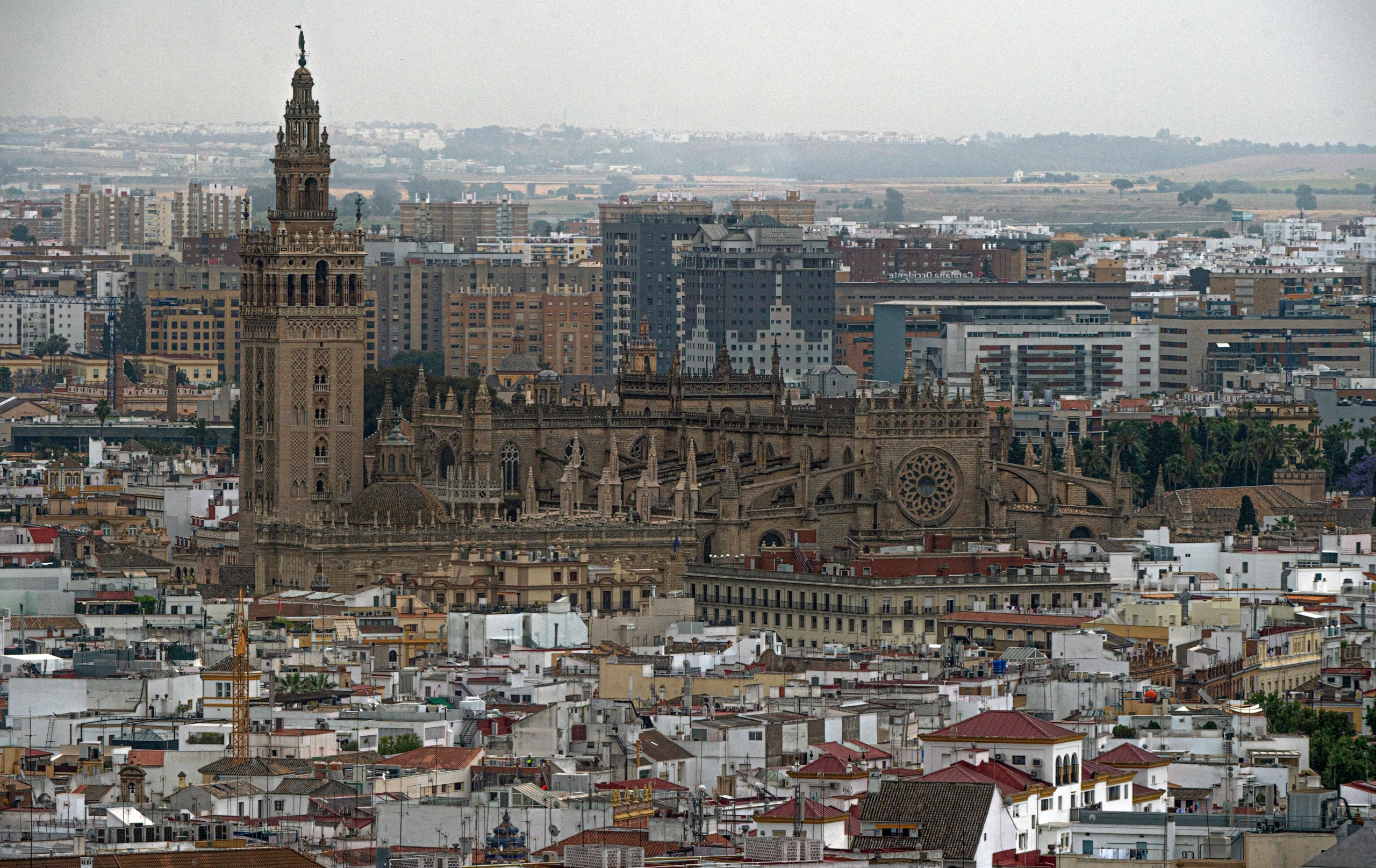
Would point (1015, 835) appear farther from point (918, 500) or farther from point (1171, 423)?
point (1171, 423)

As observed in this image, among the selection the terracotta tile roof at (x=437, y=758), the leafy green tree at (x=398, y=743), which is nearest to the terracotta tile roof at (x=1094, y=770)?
the terracotta tile roof at (x=437, y=758)

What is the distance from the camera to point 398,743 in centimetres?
7581

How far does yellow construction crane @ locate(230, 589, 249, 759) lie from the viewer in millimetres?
74188

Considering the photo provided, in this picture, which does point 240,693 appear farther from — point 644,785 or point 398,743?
point 644,785

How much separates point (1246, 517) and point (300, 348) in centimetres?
3385

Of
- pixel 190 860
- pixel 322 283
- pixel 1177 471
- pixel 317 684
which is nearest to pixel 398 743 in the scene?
pixel 317 684

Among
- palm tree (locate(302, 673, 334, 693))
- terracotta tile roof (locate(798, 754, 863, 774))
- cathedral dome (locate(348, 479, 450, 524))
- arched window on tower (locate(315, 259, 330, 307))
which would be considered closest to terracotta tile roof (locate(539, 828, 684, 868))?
terracotta tile roof (locate(798, 754, 863, 774))

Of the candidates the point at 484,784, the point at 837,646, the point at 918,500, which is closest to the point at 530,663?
the point at 837,646

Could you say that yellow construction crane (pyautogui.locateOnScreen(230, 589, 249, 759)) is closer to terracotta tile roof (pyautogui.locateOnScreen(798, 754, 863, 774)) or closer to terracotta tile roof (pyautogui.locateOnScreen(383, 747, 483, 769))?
terracotta tile roof (pyautogui.locateOnScreen(383, 747, 483, 769))

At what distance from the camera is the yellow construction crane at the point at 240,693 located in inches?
2921

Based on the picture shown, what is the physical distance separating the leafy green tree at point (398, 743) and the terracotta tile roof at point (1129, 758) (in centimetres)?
1318

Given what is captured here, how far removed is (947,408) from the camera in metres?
134

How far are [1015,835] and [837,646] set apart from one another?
45759 millimetres

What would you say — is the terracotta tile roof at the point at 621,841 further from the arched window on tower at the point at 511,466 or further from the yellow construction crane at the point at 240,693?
the arched window on tower at the point at 511,466
